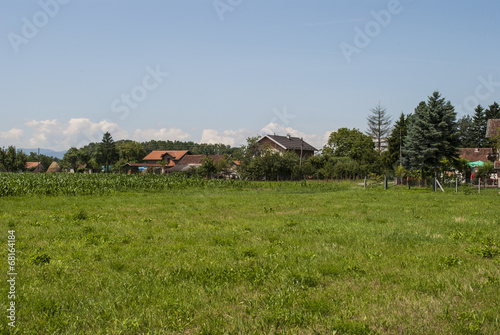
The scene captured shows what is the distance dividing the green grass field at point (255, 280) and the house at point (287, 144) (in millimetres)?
64381

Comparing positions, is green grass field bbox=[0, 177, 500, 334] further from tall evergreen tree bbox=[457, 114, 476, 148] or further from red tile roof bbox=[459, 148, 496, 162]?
tall evergreen tree bbox=[457, 114, 476, 148]

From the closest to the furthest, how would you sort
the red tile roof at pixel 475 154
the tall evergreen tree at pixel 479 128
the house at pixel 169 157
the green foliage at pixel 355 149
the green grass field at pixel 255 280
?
the green grass field at pixel 255 280, the red tile roof at pixel 475 154, the green foliage at pixel 355 149, the tall evergreen tree at pixel 479 128, the house at pixel 169 157

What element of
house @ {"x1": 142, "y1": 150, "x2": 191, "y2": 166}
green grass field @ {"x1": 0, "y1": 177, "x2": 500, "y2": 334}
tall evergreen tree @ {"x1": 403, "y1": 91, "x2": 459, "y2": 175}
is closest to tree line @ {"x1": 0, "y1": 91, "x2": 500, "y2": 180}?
tall evergreen tree @ {"x1": 403, "y1": 91, "x2": 459, "y2": 175}

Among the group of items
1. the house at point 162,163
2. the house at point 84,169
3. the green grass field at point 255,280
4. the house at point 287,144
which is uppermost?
the house at point 287,144

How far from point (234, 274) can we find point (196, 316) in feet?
5.83

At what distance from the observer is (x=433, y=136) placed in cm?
4081

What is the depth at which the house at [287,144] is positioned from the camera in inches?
3009

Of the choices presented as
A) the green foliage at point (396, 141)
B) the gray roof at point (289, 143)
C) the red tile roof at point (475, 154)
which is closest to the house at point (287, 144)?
the gray roof at point (289, 143)

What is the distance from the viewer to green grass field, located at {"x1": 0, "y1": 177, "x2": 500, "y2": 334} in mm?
4949

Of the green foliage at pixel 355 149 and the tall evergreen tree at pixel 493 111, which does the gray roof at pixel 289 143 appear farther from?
the tall evergreen tree at pixel 493 111

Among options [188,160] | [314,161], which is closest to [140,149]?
[188,160]

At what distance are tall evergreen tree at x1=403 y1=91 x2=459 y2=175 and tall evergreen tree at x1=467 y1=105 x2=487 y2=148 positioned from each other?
61.4 m

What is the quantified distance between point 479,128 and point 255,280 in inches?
4227

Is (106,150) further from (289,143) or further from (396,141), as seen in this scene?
(396,141)
